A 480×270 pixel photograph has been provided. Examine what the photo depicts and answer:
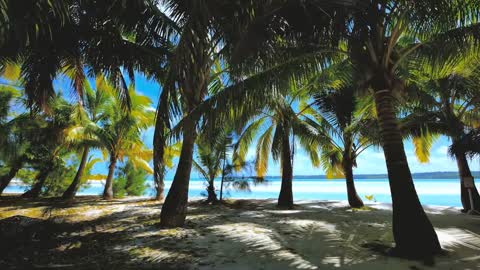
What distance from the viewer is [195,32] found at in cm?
370

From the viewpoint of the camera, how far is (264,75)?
5.31 metres

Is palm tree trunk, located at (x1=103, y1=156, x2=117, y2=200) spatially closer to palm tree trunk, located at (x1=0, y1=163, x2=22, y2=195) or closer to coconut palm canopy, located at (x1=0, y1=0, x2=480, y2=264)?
coconut palm canopy, located at (x1=0, y1=0, x2=480, y2=264)

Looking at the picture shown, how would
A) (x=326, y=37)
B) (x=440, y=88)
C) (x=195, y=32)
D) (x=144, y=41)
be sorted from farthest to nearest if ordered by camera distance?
(x=440, y=88) < (x=144, y=41) < (x=326, y=37) < (x=195, y=32)

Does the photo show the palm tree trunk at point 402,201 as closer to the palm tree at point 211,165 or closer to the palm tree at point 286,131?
the palm tree at point 286,131

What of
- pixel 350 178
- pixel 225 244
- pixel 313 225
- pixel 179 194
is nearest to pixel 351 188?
pixel 350 178

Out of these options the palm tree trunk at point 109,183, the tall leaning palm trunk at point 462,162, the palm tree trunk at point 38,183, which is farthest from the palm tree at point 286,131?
the palm tree trunk at point 38,183

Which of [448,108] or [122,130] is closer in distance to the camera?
[448,108]

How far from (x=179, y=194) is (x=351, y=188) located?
6.76m

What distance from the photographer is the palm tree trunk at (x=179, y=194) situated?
6.16 metres

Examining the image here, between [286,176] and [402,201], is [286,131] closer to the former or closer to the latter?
[286,176]

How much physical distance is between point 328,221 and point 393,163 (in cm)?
309

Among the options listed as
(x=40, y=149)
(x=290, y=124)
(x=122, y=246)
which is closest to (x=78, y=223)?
(x=122, y=246)

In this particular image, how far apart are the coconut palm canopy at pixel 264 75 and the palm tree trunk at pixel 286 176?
0.13 feet

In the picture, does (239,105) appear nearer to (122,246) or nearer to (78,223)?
(122,246)
